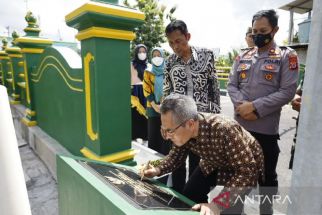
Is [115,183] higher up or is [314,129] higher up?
[314,129]

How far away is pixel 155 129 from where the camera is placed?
320 centimetres

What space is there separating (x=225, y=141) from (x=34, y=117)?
3.98 metres

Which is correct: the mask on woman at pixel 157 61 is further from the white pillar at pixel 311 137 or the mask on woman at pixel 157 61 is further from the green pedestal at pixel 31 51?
the white pillar at pixel 311 137

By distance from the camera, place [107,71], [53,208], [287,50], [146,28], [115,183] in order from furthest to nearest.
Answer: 1. [146,28]
2. [53,208]
3. [107,71]
4. [287,50]
5. [115,183]

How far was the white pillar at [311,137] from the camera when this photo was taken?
752 millimetres

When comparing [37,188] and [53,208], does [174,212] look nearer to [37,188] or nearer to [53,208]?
[53,208]

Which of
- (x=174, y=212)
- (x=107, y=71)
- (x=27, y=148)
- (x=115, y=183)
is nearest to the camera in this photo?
(x=174, y=212)

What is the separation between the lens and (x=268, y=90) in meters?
1.94

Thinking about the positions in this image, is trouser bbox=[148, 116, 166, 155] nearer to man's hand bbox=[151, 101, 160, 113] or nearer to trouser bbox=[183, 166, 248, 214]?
man's hand bbox=[151, 101, 160, 113]

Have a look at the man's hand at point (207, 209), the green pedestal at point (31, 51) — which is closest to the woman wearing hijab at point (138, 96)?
the green pedestal at point (31, 51)

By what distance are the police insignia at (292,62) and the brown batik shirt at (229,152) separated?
2.27 ft

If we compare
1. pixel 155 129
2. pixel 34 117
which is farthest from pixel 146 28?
pixel 155 129

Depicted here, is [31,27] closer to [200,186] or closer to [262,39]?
A: [262,39]

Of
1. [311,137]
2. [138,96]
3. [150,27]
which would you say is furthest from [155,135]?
[150,27]
